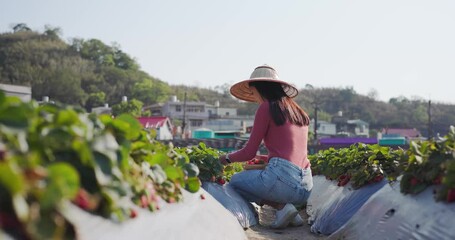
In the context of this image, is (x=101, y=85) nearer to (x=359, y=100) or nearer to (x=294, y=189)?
(x=359, y=100)

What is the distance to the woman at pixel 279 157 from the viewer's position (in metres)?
4.39

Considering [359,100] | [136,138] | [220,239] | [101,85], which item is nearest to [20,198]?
[136,138]

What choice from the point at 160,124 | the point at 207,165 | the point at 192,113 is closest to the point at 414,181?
the point at 207,165

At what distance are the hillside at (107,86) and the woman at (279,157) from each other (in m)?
75.0

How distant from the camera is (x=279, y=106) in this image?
4.49m

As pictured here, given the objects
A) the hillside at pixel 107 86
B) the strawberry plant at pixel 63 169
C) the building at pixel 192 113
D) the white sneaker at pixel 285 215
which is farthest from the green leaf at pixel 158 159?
the hillside at pixel 107 86

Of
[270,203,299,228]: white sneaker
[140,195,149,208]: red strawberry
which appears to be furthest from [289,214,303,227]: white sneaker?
[140,195,149,208]: red strawberry

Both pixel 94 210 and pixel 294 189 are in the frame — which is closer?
pixel 94 210

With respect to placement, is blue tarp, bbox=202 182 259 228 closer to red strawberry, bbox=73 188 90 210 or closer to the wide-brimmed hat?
the wide-brimmed hat

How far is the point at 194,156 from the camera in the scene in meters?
4.74

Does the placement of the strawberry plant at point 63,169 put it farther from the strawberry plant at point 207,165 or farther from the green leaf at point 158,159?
the strawberry plant at point 207,165

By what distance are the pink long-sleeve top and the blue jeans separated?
2.9 inches

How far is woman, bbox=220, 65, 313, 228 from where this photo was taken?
4.39 m

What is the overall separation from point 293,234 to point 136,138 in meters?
2.22
